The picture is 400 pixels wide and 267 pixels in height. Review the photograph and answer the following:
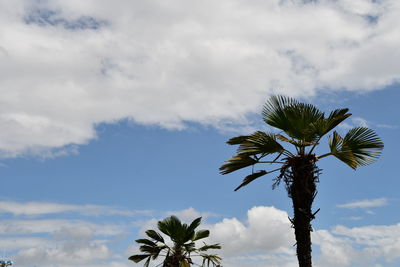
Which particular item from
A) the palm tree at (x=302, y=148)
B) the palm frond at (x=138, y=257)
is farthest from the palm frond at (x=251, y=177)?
the palm frond at (x=138, y=257)

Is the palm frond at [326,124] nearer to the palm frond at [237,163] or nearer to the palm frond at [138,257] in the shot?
the palm frond at [237,163]

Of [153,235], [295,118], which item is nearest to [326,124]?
[295,118]

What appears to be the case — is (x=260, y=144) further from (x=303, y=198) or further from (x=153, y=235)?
→ (x=153, y=235)

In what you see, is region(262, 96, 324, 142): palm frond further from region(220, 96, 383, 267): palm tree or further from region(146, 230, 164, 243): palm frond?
region(146, 230, 164, 243): palm frond

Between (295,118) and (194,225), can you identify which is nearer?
(295,118)

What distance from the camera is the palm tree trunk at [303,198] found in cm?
1432

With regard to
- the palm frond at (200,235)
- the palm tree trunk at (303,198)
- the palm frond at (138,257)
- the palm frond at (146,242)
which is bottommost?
the palm tree trunk at (303,198)

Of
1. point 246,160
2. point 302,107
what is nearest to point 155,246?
point 246,160

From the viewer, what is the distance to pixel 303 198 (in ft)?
48.0

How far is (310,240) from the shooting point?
14.4 metres

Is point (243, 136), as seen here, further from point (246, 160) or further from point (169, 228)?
point (169, 228)

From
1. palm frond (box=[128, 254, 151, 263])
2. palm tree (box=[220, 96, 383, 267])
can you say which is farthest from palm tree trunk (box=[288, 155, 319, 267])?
palm frond (box=[128, 254, 151, 263])

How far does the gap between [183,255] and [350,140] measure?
13.9m

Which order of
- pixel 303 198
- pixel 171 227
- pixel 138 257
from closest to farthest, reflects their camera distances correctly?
pixel 303 198 → pixel 138 257 → pixel 171 227
